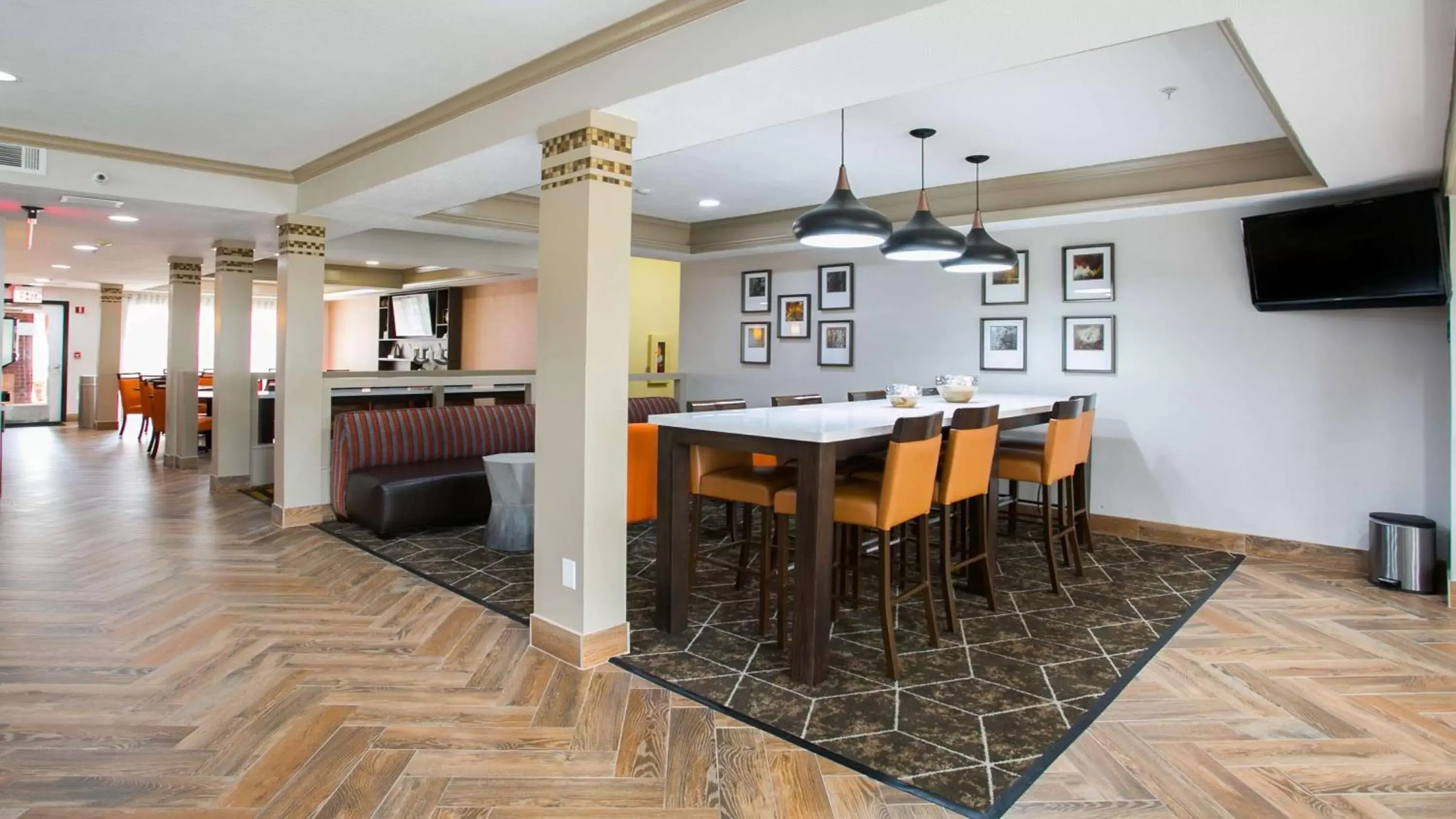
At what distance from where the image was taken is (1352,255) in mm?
4309

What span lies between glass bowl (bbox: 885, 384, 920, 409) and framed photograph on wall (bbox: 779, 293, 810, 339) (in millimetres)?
2913

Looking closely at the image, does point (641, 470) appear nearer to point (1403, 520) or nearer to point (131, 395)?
point (1403, 520)

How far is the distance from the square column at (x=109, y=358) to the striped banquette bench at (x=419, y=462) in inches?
339

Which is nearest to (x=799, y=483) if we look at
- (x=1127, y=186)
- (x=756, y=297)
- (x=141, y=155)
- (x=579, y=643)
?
(x=579, y=643)

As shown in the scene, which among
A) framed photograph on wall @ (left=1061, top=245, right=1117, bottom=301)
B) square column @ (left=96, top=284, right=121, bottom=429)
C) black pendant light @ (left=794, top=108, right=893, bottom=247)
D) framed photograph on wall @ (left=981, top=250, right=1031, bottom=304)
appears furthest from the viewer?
square column @ (left=96, top=284, right=121, bottom=429)

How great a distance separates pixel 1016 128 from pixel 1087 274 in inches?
67.4

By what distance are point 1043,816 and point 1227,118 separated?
364 centimetres

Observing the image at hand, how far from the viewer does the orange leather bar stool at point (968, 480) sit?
3.39m

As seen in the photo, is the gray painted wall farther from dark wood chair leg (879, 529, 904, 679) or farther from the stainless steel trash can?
dark wood chair leg (879, 529, 904, 679)

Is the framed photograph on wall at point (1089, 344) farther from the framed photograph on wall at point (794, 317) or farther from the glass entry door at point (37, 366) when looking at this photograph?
the glass entry door at point (37, 366)

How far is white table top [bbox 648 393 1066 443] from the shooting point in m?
2.99

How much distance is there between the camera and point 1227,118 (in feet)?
13.3

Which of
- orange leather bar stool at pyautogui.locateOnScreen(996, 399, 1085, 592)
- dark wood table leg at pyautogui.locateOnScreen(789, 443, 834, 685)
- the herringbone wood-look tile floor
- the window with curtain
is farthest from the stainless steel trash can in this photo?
the window with curtain

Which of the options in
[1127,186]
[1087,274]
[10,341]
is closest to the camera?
[1127,186]
